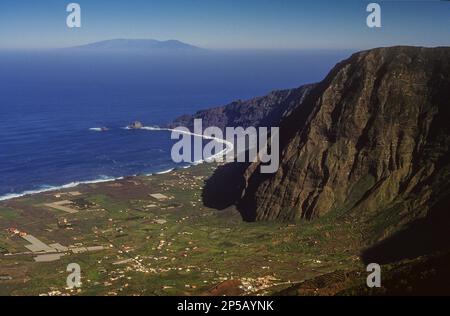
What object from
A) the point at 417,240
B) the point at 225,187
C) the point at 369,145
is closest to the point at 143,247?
the point at 225,187

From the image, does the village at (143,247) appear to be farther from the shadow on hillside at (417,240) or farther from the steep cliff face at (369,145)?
the steep cliff face at (369,145)

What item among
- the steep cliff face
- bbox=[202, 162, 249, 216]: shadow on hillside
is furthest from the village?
the steep cliff face

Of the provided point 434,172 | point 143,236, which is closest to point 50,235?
point 143,236

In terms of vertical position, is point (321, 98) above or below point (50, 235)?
above

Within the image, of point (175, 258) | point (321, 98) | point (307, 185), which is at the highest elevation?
point (321, 98)

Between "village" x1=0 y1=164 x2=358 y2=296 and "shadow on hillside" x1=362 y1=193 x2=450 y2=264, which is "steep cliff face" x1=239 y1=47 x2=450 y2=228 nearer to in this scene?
"shadow on hillside" x1=362 y1=193 x2=450 y2=264

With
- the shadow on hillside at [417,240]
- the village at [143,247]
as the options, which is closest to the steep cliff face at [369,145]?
the shadow on hillside at [417,240]
